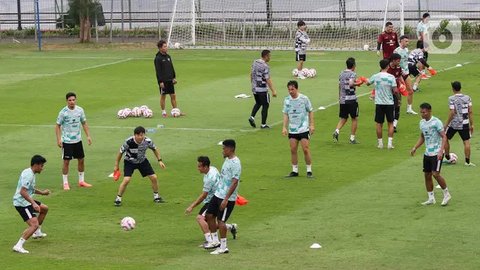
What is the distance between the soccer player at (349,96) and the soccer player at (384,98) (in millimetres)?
502

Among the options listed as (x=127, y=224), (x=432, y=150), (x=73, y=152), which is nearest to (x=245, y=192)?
(x=127, y=224)

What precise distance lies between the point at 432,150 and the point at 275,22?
119 feet

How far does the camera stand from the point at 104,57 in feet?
173

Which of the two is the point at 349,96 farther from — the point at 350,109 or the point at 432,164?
the point at 432,164

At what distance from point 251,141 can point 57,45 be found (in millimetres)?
31494

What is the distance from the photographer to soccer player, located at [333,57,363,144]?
29344 mm

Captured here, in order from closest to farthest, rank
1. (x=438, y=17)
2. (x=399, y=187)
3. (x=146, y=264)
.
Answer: (x=146, y=264)
(x=399, y=187)
(x=438, y=17)

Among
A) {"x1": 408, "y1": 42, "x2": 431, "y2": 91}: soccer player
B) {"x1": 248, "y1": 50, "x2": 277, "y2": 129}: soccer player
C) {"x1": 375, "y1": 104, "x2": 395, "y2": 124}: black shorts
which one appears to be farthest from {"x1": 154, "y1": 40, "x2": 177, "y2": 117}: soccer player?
{"x1": 408, "y1": 42, "x2": 431, "y2": 91}: soccer player

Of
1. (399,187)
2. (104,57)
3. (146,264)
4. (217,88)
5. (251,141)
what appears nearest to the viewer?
(146,264)

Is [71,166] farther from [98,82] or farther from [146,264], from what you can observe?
[98,82]

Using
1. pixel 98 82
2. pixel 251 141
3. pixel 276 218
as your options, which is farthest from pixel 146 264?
pixel 98 82

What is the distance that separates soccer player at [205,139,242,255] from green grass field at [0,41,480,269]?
399mm

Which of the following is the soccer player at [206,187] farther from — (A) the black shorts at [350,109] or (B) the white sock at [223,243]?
(A) the black shorts at [350,109]

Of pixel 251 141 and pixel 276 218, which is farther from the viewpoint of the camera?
pixel 251 141
